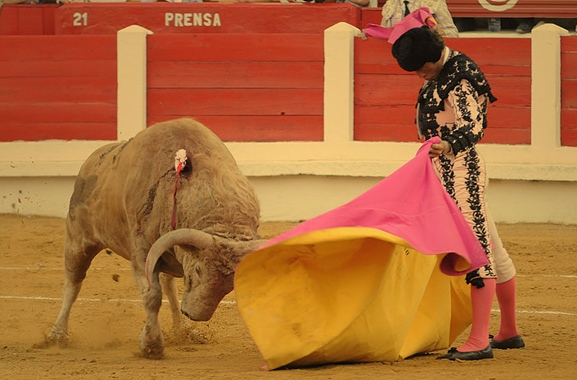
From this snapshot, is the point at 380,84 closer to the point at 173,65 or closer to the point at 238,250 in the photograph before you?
the point at 173,65

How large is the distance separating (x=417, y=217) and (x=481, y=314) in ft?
1.44

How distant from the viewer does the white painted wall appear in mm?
8742

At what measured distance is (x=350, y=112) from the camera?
8.98m

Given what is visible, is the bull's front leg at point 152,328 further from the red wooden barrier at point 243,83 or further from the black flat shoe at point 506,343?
the red wooden barrier at point 243,83

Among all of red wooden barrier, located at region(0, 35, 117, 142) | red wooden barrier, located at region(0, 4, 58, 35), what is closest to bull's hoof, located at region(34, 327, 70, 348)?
red wooden barrier, located at region(0, 35, 117, 142)

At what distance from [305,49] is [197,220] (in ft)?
16.3

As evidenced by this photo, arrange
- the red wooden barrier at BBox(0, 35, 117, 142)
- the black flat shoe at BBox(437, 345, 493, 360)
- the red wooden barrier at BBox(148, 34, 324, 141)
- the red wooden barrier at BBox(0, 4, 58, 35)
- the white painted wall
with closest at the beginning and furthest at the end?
the black flat shoe at BBox(437, 345, 493, 360) < the white painted wall < the red wooden barrier at BBox(148, 34, 324, 141) < the red wooden barrier at BBox(0, 35, 117, 142) < the red wooden barrier at BBox(0, 4, 58, 35)

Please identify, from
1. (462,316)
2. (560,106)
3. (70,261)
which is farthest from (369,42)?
(462,316)

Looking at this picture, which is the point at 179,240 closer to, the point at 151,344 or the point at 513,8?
the point at 151,344

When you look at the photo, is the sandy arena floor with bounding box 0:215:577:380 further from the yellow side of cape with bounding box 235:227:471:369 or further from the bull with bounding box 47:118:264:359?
the bull with bounding box 47:118:264:359

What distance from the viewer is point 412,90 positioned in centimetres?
888

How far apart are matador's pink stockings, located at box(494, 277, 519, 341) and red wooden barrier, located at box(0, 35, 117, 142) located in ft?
18.0

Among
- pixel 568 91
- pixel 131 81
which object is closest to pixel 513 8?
pixel 568 91

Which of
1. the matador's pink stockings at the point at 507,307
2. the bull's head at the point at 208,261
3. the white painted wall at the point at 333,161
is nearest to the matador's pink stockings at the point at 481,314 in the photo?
the matador's pink stockings at the point at 507,307
